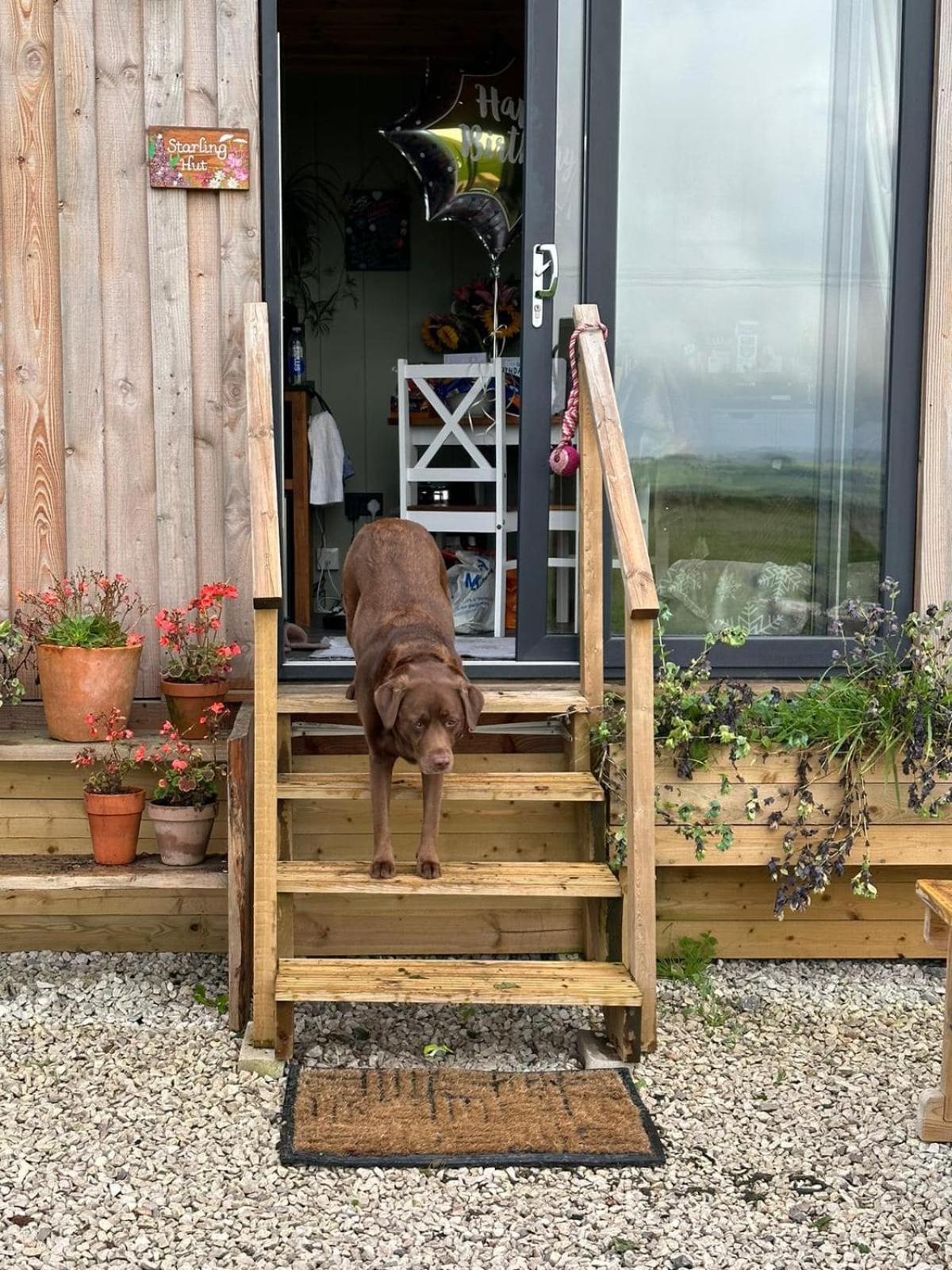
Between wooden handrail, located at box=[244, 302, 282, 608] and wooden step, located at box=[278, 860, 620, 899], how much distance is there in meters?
0.68

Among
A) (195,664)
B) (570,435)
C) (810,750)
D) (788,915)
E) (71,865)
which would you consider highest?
(570,435)

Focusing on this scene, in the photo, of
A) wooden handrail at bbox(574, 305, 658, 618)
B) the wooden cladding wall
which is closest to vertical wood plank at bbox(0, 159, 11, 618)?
the wooden cladding wall

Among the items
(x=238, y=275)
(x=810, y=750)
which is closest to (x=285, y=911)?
(x=810, y=750)

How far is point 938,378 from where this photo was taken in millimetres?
4117

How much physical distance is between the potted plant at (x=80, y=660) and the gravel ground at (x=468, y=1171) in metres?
0.80

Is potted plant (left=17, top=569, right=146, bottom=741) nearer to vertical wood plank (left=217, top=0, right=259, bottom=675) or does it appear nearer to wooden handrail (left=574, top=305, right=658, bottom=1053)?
vertical wood plank (left=217, top=0, right=259, bottom=675)

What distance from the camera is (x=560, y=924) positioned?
159 inches

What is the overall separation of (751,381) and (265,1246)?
2896mm

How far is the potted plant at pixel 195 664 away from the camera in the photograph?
151 inches

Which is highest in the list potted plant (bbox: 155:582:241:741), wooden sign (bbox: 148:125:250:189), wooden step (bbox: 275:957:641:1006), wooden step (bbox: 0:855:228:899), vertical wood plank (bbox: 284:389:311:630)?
wooden sign (bbox: 148:125:250:189)

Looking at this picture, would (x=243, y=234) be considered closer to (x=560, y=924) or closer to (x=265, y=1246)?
(x=560, y=924)

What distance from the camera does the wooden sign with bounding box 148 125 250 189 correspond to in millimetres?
3879

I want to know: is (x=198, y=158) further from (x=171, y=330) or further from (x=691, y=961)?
(x=691, y=961)

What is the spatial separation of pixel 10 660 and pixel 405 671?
1.42 meters
